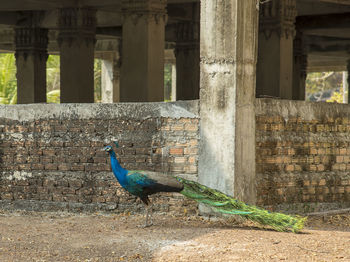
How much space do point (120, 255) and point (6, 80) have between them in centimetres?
2084

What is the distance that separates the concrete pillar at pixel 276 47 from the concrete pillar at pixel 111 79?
11.9 m

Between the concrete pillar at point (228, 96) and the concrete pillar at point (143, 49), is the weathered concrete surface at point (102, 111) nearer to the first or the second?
the concrete pillar at point (228, 96)

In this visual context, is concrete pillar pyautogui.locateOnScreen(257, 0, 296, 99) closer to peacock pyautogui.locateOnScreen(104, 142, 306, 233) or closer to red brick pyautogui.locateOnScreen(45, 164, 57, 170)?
red brick pyautogui.locateOnScreen(45, 164, 57, 170)

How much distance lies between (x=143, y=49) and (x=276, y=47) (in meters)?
3.19

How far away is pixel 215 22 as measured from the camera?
8727 mm

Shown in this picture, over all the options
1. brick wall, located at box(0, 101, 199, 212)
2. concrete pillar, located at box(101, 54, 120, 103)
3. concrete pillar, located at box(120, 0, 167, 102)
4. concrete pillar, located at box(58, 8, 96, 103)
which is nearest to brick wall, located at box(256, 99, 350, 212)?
brick wall, located at box(0, 101, 199, 212)

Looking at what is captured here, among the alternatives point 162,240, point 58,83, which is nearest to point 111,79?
point 58,83

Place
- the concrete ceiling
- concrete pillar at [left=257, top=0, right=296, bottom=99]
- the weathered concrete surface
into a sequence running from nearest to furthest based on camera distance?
the weathered concrete surface < concrete pillar at [left=257, top=0, right=296, bottom=99] < the concrete ceiling

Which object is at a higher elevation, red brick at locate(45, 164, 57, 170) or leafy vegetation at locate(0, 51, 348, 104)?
leafy vegetation at locate(0, 51, 348, 104)

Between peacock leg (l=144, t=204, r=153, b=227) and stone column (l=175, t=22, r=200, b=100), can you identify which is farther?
stone column (l=175, t=22, r=200, b=100)

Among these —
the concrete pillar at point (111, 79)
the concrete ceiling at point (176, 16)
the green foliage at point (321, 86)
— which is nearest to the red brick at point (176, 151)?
the concrete ceiling at point (176, 16)

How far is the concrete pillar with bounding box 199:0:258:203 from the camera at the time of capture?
338 inches

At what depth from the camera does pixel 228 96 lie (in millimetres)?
8594

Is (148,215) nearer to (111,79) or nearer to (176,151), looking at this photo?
(176,151)
